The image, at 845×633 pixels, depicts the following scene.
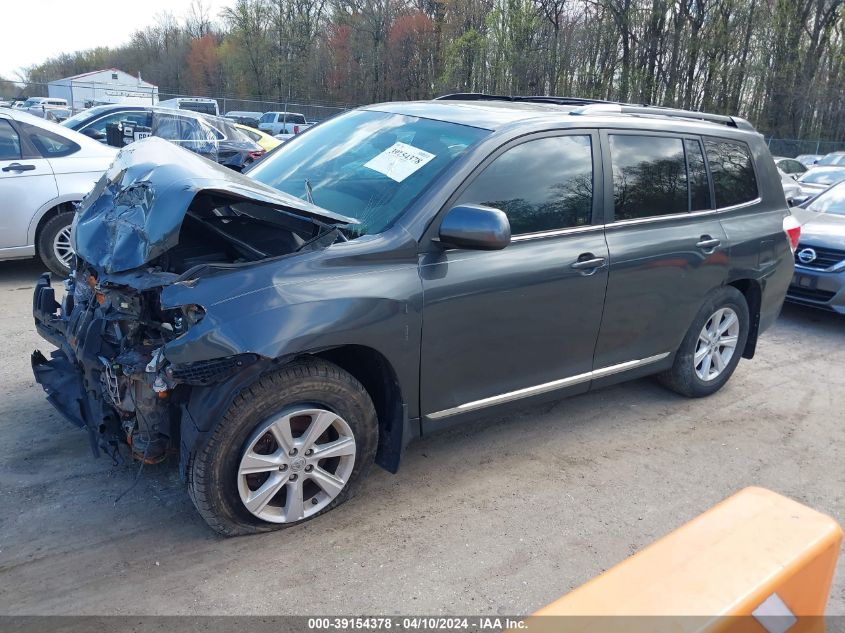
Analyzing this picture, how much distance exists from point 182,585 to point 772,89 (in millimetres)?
40965

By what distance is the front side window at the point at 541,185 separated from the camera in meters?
3.48

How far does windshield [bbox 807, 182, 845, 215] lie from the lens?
809 centimetres

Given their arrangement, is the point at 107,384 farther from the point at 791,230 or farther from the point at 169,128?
the point at 169,128

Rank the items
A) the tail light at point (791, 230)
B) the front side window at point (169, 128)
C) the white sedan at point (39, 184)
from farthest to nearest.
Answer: the front side window at point (169, 128) < the white sedan at point (39, 184) < the tail light at point (791, 230)

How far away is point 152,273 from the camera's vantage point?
2.90 metres

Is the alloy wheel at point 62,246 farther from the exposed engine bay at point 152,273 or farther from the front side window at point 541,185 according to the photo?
the front side window at point 541,185

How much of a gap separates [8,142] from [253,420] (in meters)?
5.55

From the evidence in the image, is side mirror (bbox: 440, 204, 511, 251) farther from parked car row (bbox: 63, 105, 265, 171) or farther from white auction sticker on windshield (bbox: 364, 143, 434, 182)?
parked car row (bbox: 63, 105, 265, 171)

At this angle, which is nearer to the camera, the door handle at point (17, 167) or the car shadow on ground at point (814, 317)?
the door handle at point (17, 167)

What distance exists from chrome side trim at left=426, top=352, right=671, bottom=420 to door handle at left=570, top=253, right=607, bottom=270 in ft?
2.14

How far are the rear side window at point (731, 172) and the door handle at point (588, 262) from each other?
1.33m

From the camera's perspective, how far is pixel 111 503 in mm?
3287

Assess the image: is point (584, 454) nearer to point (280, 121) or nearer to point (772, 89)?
point (280, 121)

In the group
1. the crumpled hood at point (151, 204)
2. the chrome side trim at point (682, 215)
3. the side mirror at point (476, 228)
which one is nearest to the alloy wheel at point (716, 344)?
the chrome side trim at point (682, 215)
